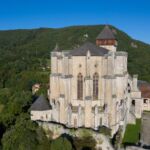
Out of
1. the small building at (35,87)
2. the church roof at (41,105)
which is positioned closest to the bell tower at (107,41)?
the church roof at (41,105)

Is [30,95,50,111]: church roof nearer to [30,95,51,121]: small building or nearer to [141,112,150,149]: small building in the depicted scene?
[30,95,51,121]: small building

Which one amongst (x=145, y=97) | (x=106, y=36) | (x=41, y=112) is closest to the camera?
(x=41, y=112)

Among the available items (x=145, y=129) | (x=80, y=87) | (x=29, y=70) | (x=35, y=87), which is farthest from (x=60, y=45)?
(x=145, y=129)

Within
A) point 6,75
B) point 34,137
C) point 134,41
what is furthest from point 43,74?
point 134,41

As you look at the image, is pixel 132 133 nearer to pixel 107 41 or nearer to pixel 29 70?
pixel 107 41

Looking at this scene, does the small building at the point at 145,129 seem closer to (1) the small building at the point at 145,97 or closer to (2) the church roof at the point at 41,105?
(1) the small building at the point at 145,97

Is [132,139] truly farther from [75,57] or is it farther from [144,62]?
[144,62]
